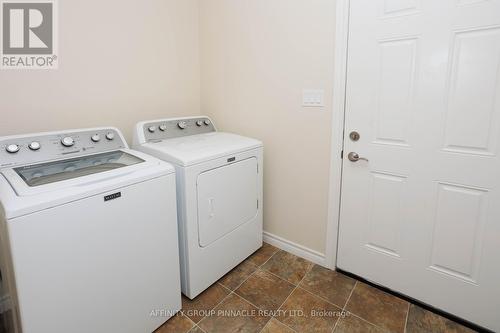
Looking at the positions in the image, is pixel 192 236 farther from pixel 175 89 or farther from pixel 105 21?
pixel 105 21

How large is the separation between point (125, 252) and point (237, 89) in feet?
5.14

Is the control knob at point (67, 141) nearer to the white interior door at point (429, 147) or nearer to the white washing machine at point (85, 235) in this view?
the white washing machine at point (85, 235)

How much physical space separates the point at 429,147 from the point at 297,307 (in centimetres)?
122

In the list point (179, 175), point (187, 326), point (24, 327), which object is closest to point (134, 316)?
point (187, 326)

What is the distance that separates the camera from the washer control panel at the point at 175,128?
207cm

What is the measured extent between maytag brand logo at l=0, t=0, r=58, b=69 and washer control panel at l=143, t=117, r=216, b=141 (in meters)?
0.68

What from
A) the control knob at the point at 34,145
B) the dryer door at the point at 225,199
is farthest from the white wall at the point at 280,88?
the control knob at the point at 34,145

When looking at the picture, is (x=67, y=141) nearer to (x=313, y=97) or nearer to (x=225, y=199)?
(x=225, y=199)

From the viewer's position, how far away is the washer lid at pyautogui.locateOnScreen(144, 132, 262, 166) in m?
1.70

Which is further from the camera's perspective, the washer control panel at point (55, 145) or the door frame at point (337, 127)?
the door frame at point (337, 127)

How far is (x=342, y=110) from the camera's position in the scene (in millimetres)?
1882

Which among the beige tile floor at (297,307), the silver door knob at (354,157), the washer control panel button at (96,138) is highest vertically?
the washer control panel button at (96,138)

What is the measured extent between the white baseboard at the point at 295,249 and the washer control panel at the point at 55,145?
1391mm

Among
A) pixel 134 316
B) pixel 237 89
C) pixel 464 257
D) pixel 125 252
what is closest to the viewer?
pixel 125 252
